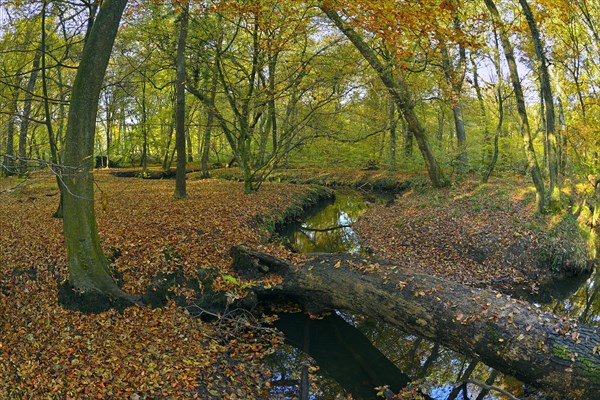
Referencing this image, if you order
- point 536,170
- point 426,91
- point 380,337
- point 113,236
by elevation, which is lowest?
point 380,337

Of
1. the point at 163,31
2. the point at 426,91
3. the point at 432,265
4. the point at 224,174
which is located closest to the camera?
the point at 432,265

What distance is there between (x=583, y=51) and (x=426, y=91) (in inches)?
271

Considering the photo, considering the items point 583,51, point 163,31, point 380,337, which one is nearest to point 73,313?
point 380,337

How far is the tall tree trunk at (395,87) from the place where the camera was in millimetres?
13341

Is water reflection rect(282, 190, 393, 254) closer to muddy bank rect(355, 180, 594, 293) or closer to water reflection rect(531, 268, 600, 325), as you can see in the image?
muddy bank rect(355, 180, 594, 293)

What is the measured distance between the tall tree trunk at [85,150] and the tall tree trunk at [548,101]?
10055 millimetres

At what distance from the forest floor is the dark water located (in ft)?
1.48

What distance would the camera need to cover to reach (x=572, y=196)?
46.3 ft

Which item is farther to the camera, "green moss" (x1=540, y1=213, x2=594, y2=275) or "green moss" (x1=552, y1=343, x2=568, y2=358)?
"green moss" (x1=540, y1=213, x2=594, y2=275)

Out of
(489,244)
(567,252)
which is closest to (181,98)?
(489,244)

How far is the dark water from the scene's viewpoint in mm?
5473

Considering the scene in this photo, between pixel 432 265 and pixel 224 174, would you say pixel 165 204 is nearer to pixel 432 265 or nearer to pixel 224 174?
pixel 432 265

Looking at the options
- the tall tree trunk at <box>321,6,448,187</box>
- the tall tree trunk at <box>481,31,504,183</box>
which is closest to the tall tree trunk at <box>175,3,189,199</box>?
the tall tree trunk at <box>321,6,448,187</box>

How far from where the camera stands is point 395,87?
14961mm
